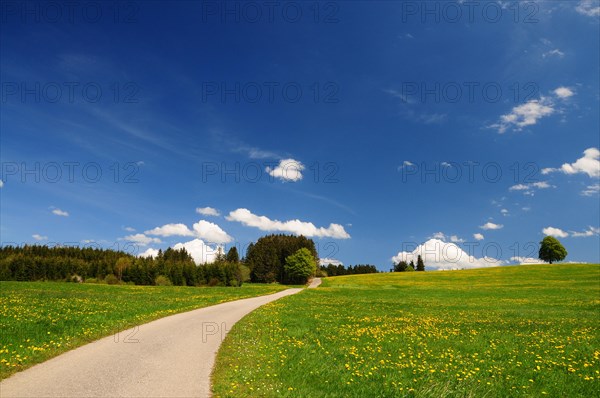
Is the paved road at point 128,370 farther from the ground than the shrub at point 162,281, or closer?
farther from the ground

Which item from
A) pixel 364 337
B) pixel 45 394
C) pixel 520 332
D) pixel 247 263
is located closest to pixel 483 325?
pixel 520 332

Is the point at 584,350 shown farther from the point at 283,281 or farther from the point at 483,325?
the point at 283,281

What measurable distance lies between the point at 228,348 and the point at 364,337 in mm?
6438

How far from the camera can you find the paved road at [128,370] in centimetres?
789

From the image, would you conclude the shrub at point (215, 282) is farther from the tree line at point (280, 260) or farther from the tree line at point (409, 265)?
the tree line at point (409, 265)

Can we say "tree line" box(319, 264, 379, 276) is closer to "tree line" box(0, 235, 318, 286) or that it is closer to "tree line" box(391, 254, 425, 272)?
"tree line" box(391, 254, 425, 272)

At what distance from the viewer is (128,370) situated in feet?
30.7

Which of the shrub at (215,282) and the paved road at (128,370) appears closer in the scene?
the paved road at (128,370)

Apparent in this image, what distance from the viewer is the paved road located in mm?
7887

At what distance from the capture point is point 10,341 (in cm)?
1157

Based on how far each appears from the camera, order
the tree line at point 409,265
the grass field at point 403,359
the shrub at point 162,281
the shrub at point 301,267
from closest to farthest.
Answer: the grass field at point 403,359, the shrub at point 162,281, the shrub at point 301,267, the tree line at point 409,265

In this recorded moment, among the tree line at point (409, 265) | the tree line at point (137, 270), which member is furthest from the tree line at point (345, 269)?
the tree line at point (137, 270)

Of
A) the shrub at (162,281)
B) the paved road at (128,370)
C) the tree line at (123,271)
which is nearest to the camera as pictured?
the paved road at (128,370)

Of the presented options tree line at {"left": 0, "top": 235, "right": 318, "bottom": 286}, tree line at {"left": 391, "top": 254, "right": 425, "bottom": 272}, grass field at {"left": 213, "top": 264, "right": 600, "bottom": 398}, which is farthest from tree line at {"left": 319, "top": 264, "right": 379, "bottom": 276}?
grass field at {"left": 213, "top": 264, "right": 600, "bottom": 398}
